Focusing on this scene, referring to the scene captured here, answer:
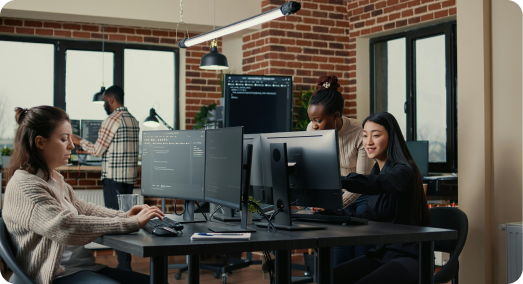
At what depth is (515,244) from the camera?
2.79 meters

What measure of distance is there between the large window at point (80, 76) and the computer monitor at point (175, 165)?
328cm

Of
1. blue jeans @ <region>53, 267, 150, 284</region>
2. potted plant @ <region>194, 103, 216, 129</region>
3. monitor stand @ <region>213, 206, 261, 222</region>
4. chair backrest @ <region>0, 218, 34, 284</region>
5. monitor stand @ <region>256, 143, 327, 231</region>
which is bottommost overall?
blue jeans @ <region>53, 267, 150, 284</region>

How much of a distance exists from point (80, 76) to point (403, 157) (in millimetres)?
4261

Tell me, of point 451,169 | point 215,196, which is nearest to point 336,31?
point 451,169

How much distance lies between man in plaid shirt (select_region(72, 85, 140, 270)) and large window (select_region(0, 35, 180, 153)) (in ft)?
4.47

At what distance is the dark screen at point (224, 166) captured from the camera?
85.0 inches

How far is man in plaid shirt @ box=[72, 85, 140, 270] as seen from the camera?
4469 mm

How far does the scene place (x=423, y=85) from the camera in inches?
214

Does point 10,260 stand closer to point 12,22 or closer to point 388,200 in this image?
point 388,200

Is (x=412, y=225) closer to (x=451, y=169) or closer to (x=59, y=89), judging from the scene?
(x=451, y=169)

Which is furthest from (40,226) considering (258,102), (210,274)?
(258,102)

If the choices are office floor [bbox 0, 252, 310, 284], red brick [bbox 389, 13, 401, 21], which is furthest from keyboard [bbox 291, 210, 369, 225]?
red brick [bbox 389, 13, 401, 21]

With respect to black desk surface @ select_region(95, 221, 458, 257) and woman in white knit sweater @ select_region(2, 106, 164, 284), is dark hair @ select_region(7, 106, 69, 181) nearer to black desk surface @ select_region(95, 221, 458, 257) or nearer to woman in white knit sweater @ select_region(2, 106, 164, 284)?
woman in white knit sweater @ select_region(2, 106, 164, 284)

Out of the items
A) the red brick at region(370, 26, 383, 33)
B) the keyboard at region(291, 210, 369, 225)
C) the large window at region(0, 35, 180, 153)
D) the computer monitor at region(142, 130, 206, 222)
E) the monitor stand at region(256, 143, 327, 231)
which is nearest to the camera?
the monitor stand at region(256, 143, 327, 231)
